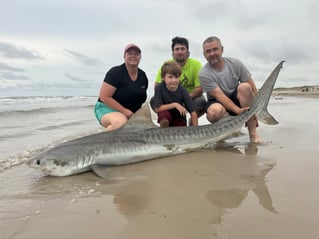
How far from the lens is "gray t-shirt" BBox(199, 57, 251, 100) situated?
555cm

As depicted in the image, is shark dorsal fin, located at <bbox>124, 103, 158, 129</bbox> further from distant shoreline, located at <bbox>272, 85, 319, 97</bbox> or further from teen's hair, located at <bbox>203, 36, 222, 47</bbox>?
distant shoreline, located at <bbox>272, 85, 319, 97</bbox>

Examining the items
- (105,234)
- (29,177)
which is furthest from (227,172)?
(29,177)

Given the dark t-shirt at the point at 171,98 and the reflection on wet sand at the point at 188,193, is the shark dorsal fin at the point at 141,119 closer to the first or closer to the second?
the reflection on wet sand at the point at 188,193

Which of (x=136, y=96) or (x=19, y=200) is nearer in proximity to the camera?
(x=19, y=200)

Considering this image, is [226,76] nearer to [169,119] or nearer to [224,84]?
[224,84]

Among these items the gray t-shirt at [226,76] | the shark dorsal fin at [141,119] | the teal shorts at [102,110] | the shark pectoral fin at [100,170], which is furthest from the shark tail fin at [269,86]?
the shark pectoral fin at [100,170]

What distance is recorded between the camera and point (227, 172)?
3.41 metres

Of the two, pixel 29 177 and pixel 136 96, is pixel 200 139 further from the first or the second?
pixel 29 177

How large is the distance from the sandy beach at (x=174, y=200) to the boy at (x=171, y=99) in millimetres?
1286

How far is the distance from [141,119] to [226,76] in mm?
1996

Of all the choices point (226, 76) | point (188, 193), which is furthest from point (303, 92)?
point (188, 193)

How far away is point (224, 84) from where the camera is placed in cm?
570

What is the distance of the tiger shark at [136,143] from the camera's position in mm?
3646

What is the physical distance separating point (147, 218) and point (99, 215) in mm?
349
